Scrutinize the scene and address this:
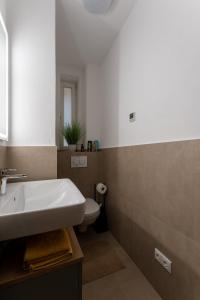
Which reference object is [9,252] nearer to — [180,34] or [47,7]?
[180,34]

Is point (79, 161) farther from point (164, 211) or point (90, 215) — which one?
point (164, 211)

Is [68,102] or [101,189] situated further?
[68,102]

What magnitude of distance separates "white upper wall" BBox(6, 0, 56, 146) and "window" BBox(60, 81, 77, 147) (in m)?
1.11

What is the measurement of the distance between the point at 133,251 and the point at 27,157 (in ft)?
4.21

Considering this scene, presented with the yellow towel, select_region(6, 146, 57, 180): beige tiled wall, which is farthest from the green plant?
the yellow towel

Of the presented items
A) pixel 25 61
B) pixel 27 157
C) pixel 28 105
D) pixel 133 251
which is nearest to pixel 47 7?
pixel 25 61

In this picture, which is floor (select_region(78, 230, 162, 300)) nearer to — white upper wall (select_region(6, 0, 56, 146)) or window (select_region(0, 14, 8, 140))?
white upper wall (select_region(6, 0, 56, 146))

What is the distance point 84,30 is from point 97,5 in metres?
0.40

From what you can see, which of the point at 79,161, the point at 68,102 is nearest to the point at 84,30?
the point at 68,102

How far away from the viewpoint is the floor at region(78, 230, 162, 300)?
45.3 inches

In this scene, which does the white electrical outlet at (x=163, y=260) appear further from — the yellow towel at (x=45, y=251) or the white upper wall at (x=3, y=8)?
the white upper wall at (x=3, y=8)

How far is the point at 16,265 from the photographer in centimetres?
65

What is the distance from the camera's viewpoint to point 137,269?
54.4 inches

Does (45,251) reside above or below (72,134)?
below
